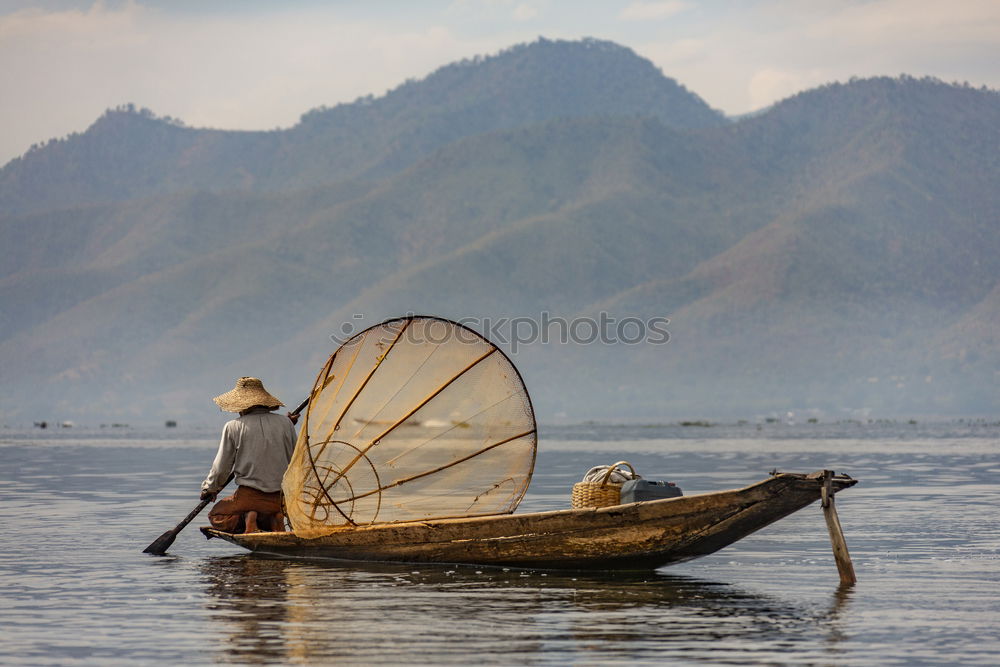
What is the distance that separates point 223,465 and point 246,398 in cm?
78

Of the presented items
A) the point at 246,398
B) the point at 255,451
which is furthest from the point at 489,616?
the point at 246,398

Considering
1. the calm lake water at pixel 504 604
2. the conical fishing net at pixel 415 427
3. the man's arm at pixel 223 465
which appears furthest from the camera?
the conical fishing net at pixel 415 427

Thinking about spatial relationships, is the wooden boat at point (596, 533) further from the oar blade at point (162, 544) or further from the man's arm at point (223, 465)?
the oar blade at point (162, 544)

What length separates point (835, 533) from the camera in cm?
1430

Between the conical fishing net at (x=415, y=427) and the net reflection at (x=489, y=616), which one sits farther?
the conical fishing net at (x=415, y=427)

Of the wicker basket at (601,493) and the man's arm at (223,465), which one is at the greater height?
the man's arm at (223,465)

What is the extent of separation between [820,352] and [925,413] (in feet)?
44.0

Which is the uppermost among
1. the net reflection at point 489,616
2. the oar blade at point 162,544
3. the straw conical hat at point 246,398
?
the straw conical hat at point 246,398

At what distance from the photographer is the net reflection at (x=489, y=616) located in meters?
11.5

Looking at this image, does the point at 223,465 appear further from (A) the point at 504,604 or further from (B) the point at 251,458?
(A) the point at 504,604

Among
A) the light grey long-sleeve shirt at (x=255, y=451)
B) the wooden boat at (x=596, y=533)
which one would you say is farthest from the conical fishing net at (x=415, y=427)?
the wooden boat at (x=596, y=533)

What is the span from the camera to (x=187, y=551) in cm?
1931

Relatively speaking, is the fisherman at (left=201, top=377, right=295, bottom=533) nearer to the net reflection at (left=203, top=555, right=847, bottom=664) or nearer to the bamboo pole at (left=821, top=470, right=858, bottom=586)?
the net reflection at (left=203, top=555, right=847, bottom=664)

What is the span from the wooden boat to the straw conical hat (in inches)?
59.9
